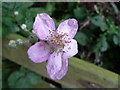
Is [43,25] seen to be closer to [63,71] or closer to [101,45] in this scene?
[63,71]

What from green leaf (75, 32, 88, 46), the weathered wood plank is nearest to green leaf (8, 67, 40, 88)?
the weathered wood plank

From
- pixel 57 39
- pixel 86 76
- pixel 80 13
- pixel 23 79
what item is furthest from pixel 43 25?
pixel 80 13

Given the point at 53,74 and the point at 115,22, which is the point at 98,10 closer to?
the point at 115,22

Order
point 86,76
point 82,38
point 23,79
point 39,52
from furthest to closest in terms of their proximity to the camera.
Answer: point 82,38 < point 23,79 < point 86,76 < point 39,52

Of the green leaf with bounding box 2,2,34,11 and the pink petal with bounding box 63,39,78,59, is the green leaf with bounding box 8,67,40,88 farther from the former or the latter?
the pink petal with bounding box 63,39,78,59

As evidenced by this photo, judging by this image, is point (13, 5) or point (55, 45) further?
point (13, 5)

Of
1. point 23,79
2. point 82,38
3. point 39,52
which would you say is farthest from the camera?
point 82,38
